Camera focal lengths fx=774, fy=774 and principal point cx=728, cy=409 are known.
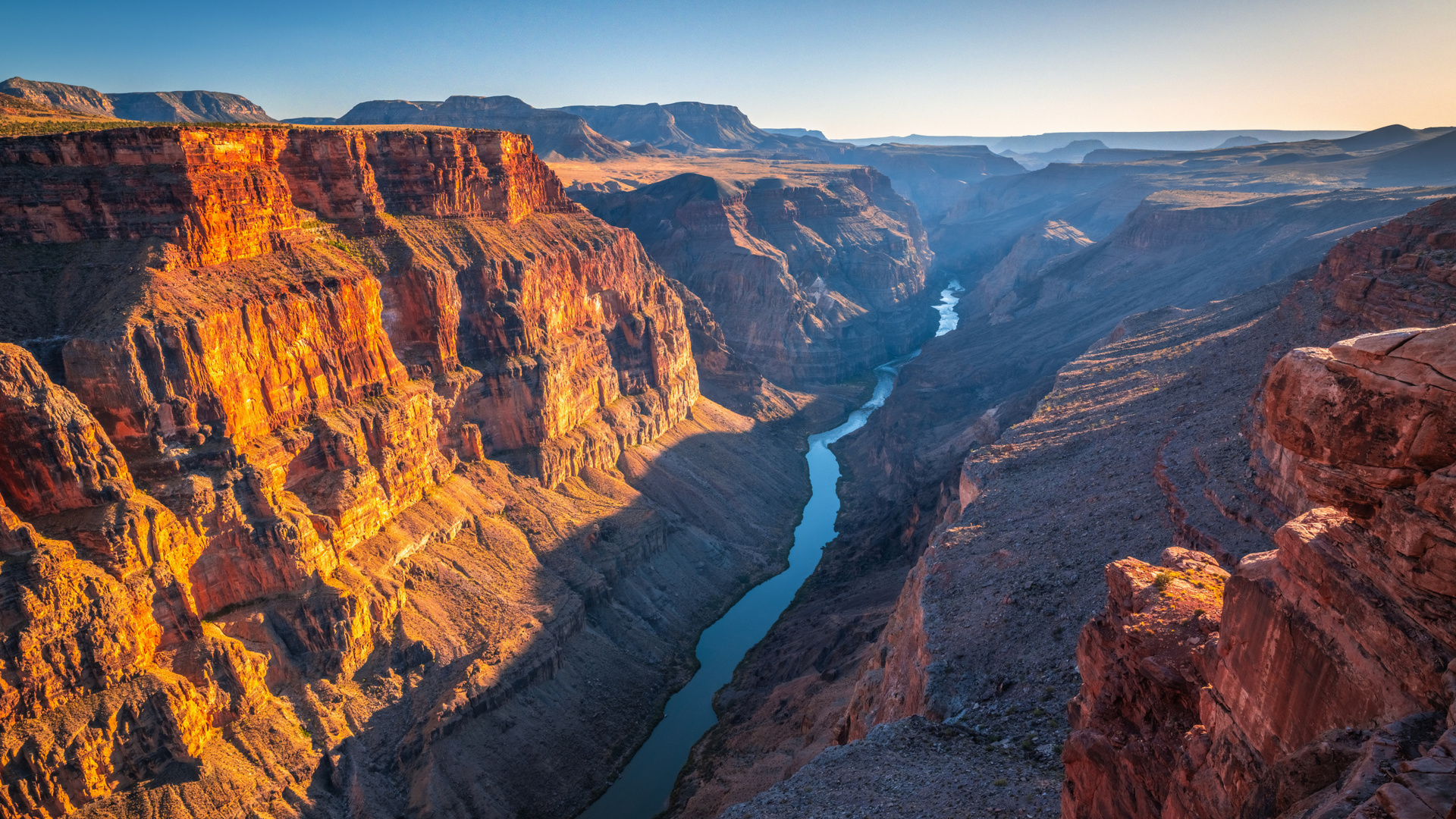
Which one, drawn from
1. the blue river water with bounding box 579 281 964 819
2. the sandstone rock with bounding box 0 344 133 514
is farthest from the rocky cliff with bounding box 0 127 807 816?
the blue river water with bounding box 579 281 964 819

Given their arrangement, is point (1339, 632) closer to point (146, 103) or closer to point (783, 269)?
point (783, 269)

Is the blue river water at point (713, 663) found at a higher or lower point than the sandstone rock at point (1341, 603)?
lower

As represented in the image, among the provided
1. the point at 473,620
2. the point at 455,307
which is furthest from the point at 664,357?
the point at 473,620

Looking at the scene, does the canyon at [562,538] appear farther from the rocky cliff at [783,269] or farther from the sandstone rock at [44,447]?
the rocky cliff at [783,269]

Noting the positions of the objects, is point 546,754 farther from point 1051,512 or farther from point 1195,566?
point 1195,566

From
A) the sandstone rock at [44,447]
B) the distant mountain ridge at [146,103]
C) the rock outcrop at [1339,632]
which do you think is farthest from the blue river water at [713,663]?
the distant mountain ridge at [146,103]

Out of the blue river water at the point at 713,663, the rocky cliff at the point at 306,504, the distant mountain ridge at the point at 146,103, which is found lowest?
the blue river water at the point at 713,663
